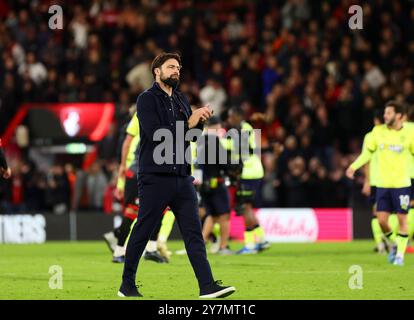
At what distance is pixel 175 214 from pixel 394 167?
19.3 ft

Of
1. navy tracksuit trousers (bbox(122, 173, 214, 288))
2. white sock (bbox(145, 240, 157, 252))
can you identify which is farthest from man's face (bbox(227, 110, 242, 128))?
navy tracksuit trousers (bbox(122, 173, 214, 288))

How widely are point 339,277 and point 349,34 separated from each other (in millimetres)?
14508

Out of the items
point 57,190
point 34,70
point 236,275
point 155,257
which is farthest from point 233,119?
point 34,70

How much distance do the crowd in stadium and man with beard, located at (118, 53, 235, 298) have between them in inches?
520

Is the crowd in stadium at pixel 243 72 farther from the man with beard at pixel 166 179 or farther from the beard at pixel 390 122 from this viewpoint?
the man with beard at pixel 166 179

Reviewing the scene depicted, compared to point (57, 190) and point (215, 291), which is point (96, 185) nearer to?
point (57, 190)

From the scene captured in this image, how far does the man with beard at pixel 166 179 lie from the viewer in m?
11.0

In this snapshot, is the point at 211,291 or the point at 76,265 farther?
the point at 76,265

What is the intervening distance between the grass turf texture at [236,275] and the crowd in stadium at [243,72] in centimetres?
508

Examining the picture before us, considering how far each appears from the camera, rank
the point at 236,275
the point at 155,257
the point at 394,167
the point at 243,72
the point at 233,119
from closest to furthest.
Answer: the point at 236,275 < the point at 394,167 < the point at 155,257 < the point at 233,119 < the point at 243,72

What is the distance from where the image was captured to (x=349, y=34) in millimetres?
27469

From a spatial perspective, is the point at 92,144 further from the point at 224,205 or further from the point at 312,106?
the point at 224,205

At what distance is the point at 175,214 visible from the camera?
1109cm
